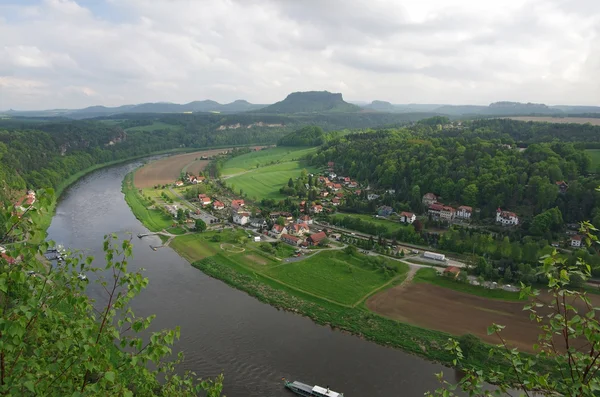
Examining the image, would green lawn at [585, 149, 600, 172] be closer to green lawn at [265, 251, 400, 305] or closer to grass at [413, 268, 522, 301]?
grass at [413, 268, 522, 301]

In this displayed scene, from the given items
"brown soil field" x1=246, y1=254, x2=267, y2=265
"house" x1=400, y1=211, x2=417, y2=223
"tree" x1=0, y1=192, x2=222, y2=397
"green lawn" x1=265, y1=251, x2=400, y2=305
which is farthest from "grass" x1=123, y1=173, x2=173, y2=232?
"tree" x1=0, y1=192, x2=222, y2=397

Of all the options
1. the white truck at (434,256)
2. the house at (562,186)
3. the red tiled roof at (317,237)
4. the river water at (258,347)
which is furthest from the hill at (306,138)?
the river water at (258,347)

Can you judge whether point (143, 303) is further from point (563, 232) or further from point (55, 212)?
point (563, 232)

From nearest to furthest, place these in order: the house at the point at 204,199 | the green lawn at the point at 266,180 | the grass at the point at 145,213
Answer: the grass at the point at 145,213, the house at the point at 204,199, the green lawn at the point at 266,180

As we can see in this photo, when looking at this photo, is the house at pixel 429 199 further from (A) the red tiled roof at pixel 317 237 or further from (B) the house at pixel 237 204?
(B) the house at pixel 237 204

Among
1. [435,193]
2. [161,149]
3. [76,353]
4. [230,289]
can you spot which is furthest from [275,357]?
[161,149]

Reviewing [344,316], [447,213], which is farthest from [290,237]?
[447,213]
